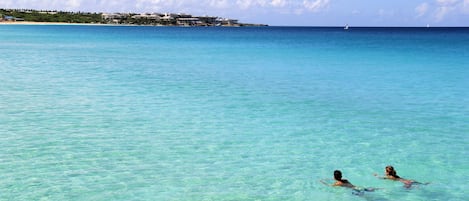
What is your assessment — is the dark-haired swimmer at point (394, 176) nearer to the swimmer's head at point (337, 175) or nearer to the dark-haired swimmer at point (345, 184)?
the dark-haired swimmer at point (345, 184)

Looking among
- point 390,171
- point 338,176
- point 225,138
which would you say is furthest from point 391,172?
point 225,138

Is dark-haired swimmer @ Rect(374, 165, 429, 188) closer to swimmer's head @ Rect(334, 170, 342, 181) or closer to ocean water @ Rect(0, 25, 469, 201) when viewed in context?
ocean water @ Rect(0, 25, 469, 201)

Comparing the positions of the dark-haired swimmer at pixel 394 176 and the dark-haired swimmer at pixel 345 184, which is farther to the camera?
the dark-haired swimmer at pixel 394 176

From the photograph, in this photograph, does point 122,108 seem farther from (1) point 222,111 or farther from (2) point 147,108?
(1) point 222,111

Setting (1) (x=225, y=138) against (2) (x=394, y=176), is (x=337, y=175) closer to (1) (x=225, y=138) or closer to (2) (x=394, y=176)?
(2) (x=394, y=176)

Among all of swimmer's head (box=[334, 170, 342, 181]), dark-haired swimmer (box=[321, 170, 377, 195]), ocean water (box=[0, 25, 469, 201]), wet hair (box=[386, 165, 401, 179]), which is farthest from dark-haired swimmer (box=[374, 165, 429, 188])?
swimmer's head (box=[334, 170, 342, 181])

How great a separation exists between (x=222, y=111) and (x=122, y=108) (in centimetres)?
381

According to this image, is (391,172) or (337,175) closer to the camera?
(337,175)

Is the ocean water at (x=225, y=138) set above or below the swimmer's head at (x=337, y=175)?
below

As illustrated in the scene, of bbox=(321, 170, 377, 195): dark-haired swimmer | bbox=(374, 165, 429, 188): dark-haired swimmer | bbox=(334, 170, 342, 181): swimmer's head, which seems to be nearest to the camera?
bbox=(321, 170, 377, 195): dark-haired swimmer

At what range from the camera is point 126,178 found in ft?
39.8

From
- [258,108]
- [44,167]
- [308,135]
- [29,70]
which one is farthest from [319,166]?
[29,70]

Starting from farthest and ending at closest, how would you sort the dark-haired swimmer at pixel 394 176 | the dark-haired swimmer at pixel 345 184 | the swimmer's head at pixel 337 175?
the dark-haired swimmer at pixel 394 176, the swimmer's head at pixel 337 175, the dark-haired swimmer at pixel 345 184

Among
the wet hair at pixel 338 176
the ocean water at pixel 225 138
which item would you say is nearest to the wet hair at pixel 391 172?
the ocean water at pixel 225 138
